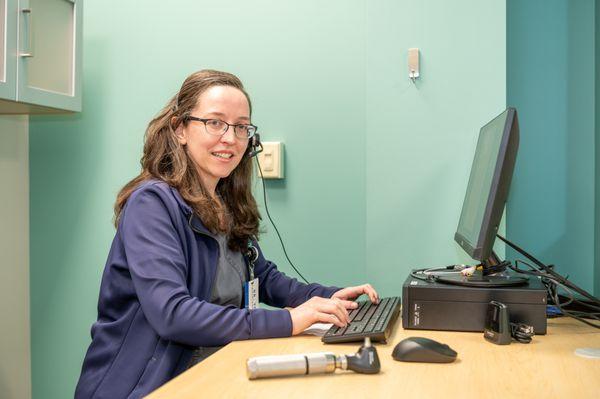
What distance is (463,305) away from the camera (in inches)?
50.4

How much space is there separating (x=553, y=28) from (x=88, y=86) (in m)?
1.64

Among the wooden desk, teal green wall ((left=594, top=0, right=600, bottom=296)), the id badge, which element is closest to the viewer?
the wooden desk

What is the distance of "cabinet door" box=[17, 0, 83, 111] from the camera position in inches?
73.4

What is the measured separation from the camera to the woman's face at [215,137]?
153 cm

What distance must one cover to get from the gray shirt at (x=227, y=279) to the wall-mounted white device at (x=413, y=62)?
0.78 metres

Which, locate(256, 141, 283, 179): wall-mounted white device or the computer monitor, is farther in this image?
locate(256, 141, 283, 179): wall-mounted white device

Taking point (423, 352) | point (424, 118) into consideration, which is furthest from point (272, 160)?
point (423, 352)

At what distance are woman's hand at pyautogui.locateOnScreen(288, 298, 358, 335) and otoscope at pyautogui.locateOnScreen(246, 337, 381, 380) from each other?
0.84 ft

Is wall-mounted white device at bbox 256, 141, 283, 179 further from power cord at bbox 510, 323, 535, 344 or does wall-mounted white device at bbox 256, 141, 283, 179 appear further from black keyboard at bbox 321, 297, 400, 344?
power cord at bbox 510, 323, 535, 344

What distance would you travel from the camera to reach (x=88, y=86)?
7.46 ft

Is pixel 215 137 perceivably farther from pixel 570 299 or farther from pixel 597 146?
pixel 597 146

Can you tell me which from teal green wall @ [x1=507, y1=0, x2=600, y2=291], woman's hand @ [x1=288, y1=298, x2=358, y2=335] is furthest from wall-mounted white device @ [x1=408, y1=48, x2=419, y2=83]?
woman's hand @ [x1=288, y1=298, x2=358, y2=335]

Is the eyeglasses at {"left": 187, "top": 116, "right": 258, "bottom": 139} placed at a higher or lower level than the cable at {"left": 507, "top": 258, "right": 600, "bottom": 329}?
higher

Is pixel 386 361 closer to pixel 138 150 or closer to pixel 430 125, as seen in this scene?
pixel 430 125
